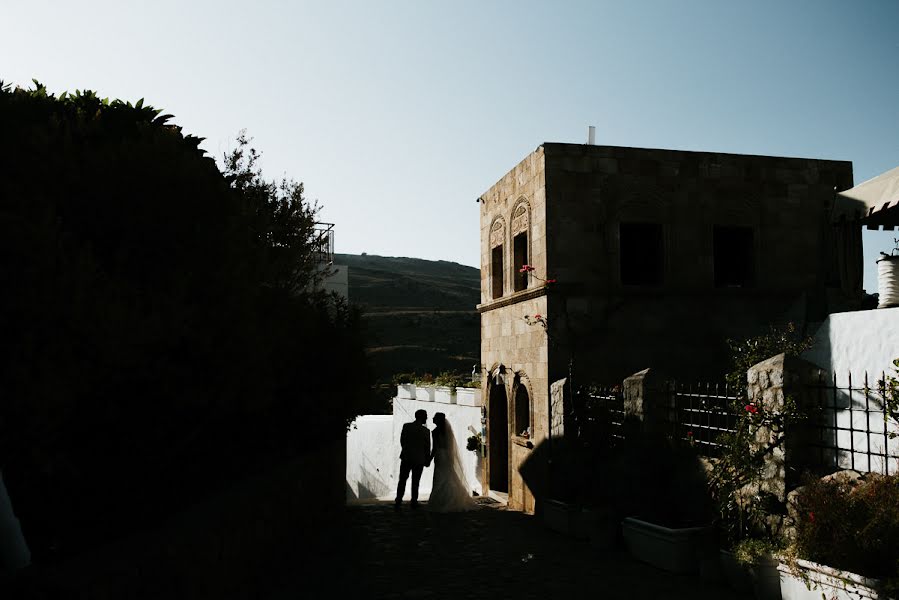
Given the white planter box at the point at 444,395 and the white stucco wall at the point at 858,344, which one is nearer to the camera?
the white stucco wall at the point at 858,344

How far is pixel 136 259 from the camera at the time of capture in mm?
6090

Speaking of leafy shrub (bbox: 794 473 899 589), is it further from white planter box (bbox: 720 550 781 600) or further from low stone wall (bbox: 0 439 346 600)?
low stone wall (bbox: 0 439 346 600)

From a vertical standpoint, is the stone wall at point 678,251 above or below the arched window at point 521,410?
above

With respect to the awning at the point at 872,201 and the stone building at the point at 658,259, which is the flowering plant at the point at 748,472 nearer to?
the awning at the point at 872,201

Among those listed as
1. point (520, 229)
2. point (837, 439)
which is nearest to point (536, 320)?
point (520, 229)

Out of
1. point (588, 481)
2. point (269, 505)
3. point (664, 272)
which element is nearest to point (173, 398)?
point (269, 505)

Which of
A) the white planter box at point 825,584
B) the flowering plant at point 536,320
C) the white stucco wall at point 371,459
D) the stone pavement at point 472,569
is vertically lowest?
the white stucco wall at point 371,459

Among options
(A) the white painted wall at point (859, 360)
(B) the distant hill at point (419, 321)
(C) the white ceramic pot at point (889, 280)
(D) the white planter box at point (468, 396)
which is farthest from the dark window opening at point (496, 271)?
(B) the distant hill at point (419, 321)

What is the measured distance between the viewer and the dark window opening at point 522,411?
49.3 ft

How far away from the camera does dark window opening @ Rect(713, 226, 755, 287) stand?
46.6 ft

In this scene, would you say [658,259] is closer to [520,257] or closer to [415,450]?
[520,257]

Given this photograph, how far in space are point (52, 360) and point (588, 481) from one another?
804 cm

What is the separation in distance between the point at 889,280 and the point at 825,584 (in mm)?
4575

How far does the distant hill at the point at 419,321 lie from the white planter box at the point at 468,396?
11.4 m
